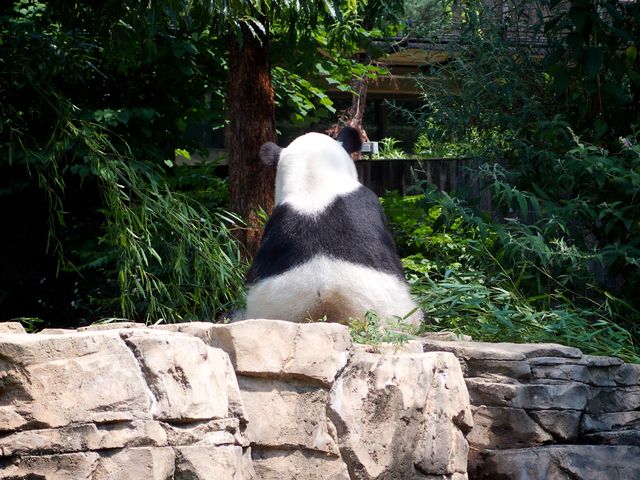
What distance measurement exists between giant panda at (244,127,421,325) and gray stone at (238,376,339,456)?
4.19ft

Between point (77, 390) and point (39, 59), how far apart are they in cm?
480

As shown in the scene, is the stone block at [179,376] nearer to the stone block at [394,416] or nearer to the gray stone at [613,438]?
the stone block at [394,416]

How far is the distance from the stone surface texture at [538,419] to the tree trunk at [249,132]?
2.61 metres

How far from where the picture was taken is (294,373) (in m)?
3.87

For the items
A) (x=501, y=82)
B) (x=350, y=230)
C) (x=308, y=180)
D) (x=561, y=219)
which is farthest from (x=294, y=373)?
(x=501, y=82)

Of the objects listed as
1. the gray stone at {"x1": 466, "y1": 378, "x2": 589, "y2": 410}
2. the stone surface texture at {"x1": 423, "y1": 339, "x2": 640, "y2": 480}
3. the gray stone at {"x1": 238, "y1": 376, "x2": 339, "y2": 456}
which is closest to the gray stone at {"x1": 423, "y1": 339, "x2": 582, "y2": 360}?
the stone surface texture at {"x1": 423, "y1": 339, "x2": 640, "y2": 480}

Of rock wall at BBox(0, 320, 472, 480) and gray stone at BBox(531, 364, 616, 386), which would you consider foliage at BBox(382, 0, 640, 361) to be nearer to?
gray stone at BBox(531, 364, 616, 386)

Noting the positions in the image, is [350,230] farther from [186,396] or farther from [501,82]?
[501,82]

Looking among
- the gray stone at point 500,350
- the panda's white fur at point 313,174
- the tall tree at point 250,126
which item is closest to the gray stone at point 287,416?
the gray stone at point 500,350

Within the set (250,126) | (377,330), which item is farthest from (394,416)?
(250,126)

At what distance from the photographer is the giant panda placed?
515cm

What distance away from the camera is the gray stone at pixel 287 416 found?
148 inches

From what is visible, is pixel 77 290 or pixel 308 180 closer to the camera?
pixel 308 180

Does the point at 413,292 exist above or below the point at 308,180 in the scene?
below
